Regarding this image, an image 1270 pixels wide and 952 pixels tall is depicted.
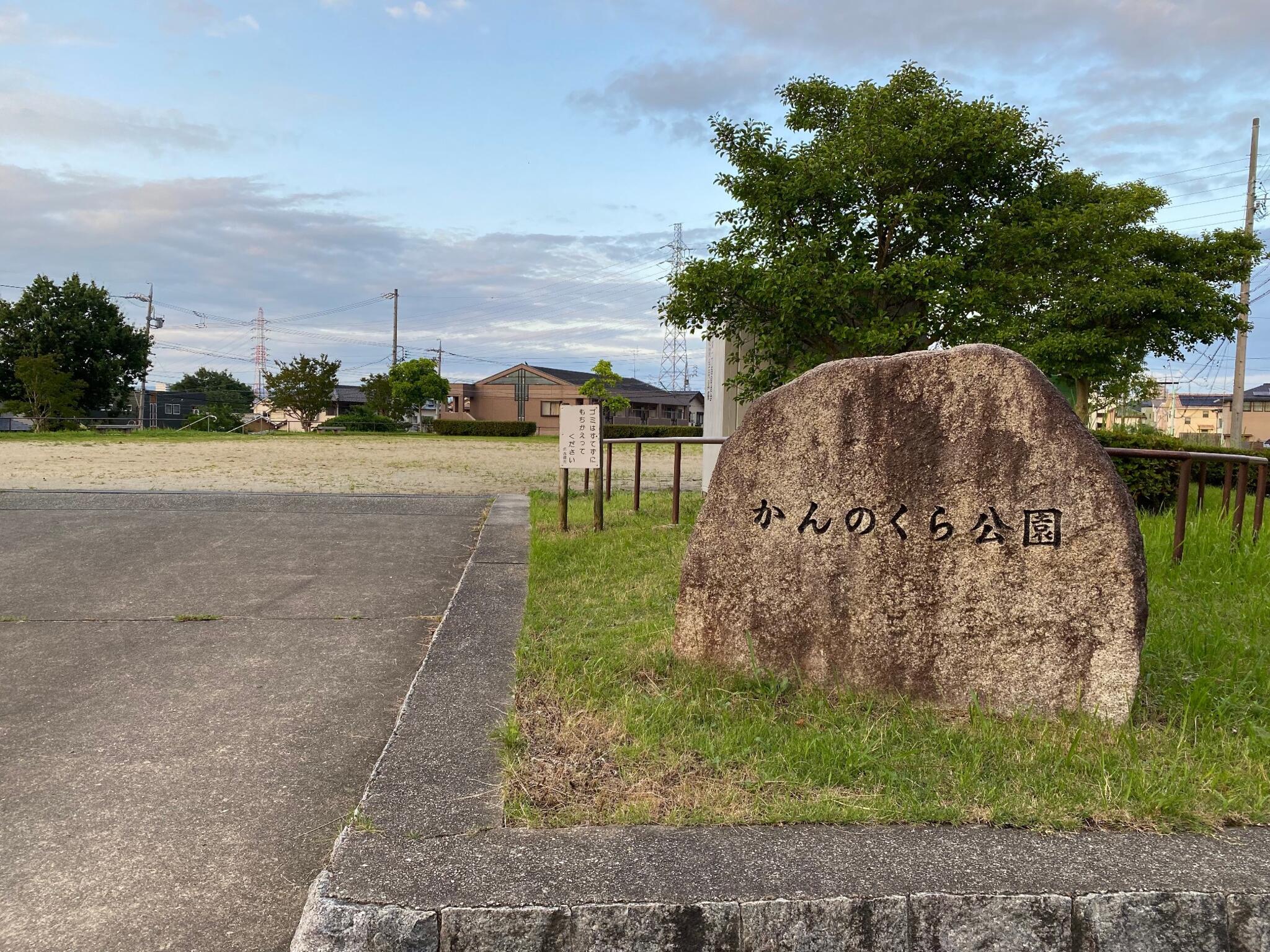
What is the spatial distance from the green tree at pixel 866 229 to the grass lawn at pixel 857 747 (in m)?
5.84

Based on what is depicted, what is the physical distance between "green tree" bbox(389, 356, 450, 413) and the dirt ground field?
20.6m

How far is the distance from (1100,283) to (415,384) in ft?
129

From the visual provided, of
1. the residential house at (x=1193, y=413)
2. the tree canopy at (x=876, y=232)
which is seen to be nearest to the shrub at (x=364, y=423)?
the tree canopy at (x=876, y=232)

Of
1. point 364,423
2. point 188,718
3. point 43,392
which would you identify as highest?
point 43,392

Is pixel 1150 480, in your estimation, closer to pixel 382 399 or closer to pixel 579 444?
pixel 579 444

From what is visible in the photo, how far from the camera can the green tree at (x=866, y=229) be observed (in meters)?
Result: 9.55

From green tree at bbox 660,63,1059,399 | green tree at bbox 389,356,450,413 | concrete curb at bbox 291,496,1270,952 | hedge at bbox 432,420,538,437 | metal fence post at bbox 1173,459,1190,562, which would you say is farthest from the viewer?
green tree at bbox 389,356,450,413

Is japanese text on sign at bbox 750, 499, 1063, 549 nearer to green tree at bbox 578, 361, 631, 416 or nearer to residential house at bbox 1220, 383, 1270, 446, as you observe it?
green tree at bbox 578, 361, 631, 416

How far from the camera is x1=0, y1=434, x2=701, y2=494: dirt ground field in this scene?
40.7ft

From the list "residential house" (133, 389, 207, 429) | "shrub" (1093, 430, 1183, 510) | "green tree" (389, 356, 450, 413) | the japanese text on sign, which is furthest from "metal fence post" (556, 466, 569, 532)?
"residential house" (133, 389, 207, 429)

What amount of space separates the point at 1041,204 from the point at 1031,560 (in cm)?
915

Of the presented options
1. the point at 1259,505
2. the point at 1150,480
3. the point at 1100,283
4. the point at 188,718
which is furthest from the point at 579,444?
the point at 1100,283

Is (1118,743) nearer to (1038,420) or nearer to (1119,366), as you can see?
(1038,420)

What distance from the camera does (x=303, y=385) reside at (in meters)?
44.4
